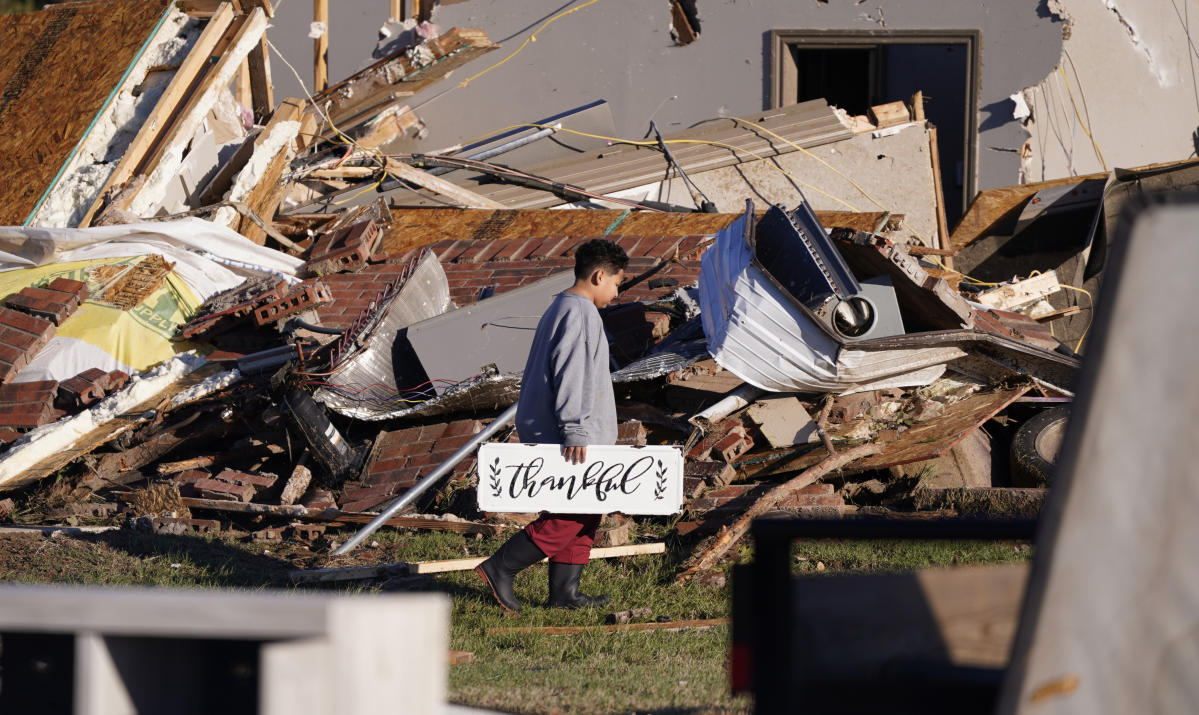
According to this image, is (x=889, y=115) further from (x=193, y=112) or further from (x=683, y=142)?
(x=193, y=112)

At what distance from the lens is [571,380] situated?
4.38 meters

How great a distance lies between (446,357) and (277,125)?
4.33 metres

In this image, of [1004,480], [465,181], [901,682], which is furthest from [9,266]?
[901,682]

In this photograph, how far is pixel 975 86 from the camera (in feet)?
35.6

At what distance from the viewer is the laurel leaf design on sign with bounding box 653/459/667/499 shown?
4.38 m

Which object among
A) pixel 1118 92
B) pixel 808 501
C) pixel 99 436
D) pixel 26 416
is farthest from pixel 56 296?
pixel 1118 92

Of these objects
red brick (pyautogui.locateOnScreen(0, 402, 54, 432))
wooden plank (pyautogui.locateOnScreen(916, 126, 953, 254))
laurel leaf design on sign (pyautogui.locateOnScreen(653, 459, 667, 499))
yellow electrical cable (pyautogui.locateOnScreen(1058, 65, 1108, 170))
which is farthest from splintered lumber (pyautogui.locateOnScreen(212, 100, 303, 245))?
yellow electrical cable (pyautogui.locateOnScreen(1058, 65, 1108, 170))

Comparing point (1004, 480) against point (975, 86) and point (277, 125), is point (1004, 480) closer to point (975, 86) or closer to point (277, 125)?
point (975, 86)

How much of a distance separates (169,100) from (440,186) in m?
2.42

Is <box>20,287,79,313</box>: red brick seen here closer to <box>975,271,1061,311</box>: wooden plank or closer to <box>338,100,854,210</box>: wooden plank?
<box>338,100,854,210</box>: wooden plank

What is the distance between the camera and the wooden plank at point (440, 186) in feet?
31.8

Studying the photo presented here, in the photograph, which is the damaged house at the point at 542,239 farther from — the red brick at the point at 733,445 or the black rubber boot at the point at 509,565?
the black rubber boot at the point at 509,565

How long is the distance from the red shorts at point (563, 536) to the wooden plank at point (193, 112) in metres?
6.17

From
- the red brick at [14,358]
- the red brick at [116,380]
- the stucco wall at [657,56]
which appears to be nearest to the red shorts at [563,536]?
the red brick at [116,380]
